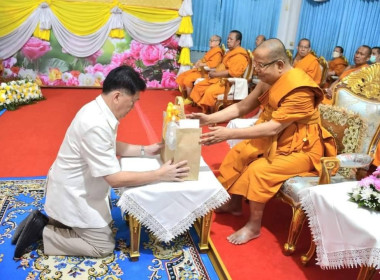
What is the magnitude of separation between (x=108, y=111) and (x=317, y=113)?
53.7 inches

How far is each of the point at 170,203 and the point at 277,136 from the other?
2.90 feet

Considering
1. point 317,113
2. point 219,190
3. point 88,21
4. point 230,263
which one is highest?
point 88,21

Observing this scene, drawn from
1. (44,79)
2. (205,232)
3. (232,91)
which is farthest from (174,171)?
(44,79)

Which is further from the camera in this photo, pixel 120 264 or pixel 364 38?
pixel 364 38

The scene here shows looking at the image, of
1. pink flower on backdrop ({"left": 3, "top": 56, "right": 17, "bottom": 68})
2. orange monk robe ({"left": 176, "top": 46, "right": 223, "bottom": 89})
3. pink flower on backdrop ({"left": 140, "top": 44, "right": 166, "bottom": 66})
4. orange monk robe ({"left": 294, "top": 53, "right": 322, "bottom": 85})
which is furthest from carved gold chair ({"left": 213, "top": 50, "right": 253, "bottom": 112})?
pink flower on backdrop ({"left": 3, "top": 56, "right": 17, "bottom": 68})

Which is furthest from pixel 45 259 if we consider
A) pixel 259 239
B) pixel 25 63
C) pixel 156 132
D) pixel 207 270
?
pixel 25 63

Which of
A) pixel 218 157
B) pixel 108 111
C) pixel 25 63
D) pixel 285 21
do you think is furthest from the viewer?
pixel 285 21

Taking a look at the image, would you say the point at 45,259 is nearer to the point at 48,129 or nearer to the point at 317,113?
the point at 317,113

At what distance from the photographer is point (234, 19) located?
728cm

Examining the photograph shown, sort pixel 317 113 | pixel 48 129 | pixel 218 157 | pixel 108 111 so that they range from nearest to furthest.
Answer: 1. pixel 108 111
2. pixel 317 113
3. pixel 218 157
4. pixel 48 129

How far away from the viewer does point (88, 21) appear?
6168mm

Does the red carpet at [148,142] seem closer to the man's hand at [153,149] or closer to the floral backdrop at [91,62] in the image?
the floral backdrop at [91,62]

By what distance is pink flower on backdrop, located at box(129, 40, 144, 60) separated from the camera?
654 cm

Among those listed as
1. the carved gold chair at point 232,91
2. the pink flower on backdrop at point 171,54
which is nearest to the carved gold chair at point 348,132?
the carved gold chair at point 232,91
